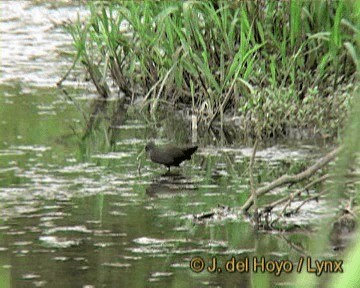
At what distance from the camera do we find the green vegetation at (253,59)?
759cm

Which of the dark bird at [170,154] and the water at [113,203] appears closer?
the water at [113,203]

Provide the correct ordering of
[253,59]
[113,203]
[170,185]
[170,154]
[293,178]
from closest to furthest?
[293,178]
[113,203]
[170,185]
[170,154]
[253,59]

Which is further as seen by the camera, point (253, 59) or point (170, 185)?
point (253, 59)

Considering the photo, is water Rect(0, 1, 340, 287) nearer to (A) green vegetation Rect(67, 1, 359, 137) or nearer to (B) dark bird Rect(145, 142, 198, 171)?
(B) dark bird Rect(145, 142, 198, 171)

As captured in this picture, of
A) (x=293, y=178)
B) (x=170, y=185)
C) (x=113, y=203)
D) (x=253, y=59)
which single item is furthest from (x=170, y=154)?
(x=293, y=178)

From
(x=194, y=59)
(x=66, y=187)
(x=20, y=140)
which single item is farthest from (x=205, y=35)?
(x=66, y=187)

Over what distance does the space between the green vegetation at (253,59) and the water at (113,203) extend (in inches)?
12.3

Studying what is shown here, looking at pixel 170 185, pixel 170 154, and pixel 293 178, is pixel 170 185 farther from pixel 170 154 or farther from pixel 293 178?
pixel 293 178

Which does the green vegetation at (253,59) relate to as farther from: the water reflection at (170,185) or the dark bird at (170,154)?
the water reflection at (170,185)

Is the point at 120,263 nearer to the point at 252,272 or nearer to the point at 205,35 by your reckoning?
the point at 252,272

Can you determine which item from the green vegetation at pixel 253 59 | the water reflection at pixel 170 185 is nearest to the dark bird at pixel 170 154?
the water reflection at pixel 170 185

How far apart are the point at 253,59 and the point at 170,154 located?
3.49 feet

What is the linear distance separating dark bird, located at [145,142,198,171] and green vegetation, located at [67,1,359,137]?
745 mm

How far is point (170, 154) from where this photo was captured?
6.91 meters
